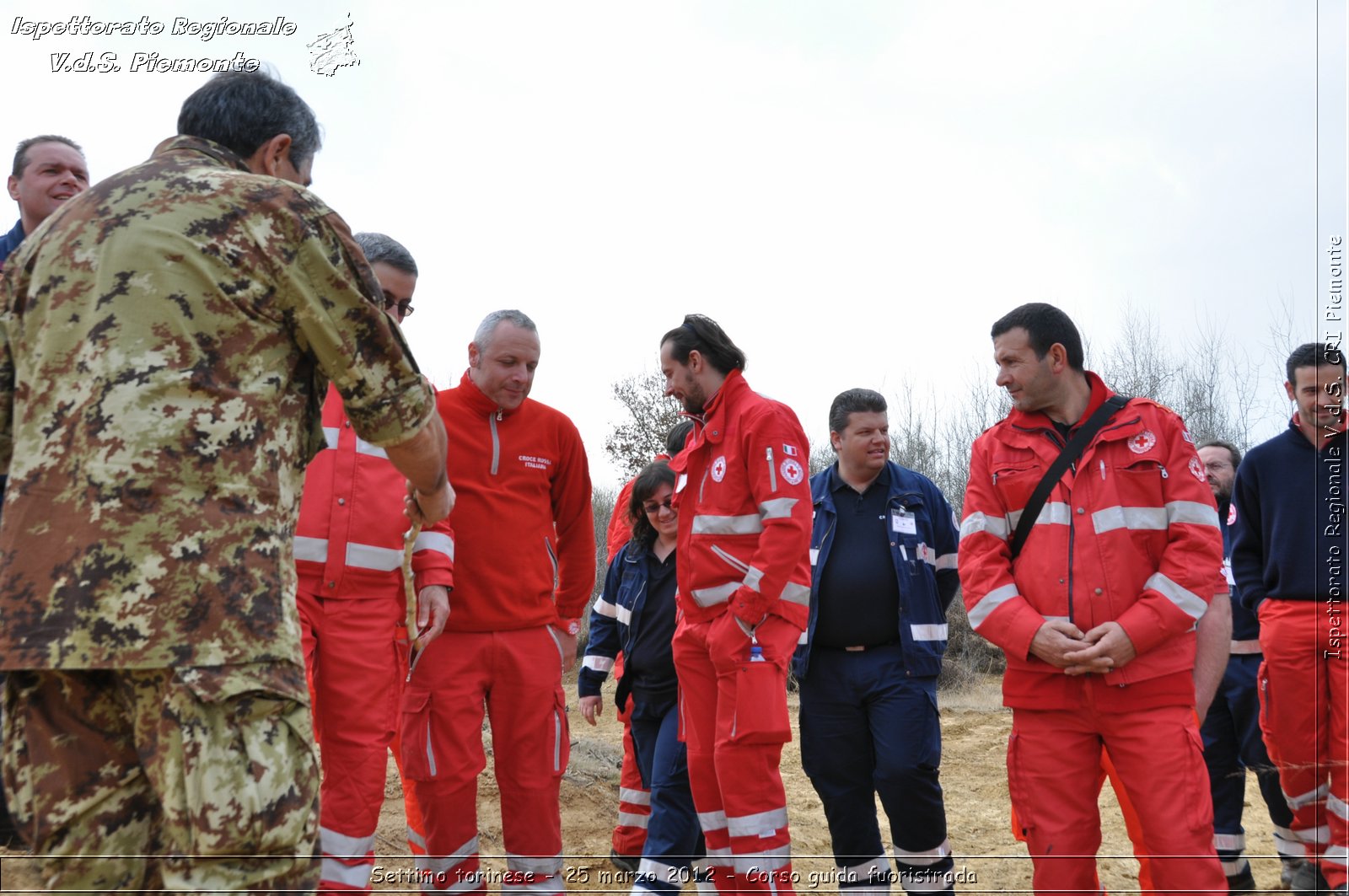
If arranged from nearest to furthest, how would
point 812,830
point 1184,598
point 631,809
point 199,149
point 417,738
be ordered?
point 199,149, point 1184,598, point 417,738, point 631,809, point 812,830

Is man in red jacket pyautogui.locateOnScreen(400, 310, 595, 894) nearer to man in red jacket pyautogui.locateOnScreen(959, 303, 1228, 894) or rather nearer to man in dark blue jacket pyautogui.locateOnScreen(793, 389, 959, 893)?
man in dark blue jacket pyautogui.locateOnScreen(793, 389, 959, 893)

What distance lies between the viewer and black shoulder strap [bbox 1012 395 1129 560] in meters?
4.21

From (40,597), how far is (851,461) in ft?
13.6

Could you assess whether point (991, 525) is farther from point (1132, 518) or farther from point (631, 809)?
point (631, 809)

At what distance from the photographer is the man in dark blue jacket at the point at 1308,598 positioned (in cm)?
527

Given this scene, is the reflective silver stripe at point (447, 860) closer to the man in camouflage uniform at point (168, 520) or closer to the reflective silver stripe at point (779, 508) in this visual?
the reflective silver stripe at point (779, 508)

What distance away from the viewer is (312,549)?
4.24 meters

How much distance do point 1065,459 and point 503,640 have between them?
2.52 m

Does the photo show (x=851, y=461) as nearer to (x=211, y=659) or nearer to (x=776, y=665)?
(x=776, y=665)

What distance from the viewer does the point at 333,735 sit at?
4.14 meters

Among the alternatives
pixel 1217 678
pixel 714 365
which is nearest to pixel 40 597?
pixel 714 365

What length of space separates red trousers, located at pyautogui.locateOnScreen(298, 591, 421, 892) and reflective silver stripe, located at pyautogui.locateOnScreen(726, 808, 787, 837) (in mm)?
1543

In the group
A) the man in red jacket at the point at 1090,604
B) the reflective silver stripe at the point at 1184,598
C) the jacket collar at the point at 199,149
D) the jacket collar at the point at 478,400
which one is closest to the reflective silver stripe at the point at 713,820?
the man in red jacket at the point at 1090,604

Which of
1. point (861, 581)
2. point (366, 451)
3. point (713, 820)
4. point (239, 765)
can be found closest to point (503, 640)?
point (366, 451)
